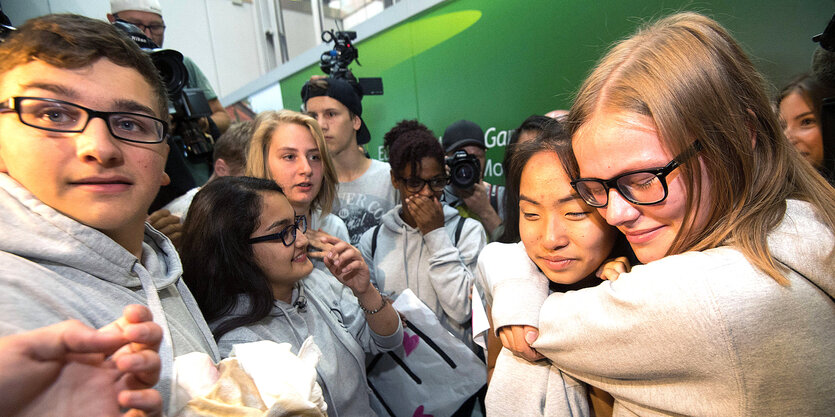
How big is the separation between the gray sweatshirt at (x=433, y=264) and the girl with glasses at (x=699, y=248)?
909 millimetres

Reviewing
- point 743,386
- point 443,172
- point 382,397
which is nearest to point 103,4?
point 443,172

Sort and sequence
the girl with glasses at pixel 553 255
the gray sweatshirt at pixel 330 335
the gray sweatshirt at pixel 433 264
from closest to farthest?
the girl with glasses at pixel 553 255 → the gray sweatshirt at pixel 330 335 → the gray sweatshirt at pixel 433 264

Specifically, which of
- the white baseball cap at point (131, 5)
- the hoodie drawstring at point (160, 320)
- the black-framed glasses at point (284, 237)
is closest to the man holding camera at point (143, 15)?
the white baseball cap at point (131, 5)

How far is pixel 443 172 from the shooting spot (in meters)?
2.30

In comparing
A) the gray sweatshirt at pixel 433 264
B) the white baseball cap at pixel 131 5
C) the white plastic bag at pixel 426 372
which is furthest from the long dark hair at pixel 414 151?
the white baseball cap at pixel 131 5

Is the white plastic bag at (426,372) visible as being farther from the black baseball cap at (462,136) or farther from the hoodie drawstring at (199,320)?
the black baseball cap at (462,136)

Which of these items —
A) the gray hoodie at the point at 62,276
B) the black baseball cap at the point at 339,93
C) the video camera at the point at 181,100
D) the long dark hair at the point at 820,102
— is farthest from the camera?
the black baseball cap at the point at 339,93

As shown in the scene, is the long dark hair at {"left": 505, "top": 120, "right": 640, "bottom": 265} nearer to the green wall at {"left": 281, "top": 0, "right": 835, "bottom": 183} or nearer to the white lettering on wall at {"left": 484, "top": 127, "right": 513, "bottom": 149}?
the green wall at {"left": 281, "top": 0, "right": 835, "bottom": 183}

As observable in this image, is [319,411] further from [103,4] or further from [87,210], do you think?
[103,4]

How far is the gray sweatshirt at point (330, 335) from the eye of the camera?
54.1 inches

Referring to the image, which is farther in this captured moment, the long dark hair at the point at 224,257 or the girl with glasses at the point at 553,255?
the long dark hair at the point at 224,257

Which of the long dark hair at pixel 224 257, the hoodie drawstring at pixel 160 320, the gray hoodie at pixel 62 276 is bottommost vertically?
the long dark hair at pixel 224 257

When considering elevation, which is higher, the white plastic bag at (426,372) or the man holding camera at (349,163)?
the man holding camera at (349,163)

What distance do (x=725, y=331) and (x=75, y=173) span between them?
4.18 ft
